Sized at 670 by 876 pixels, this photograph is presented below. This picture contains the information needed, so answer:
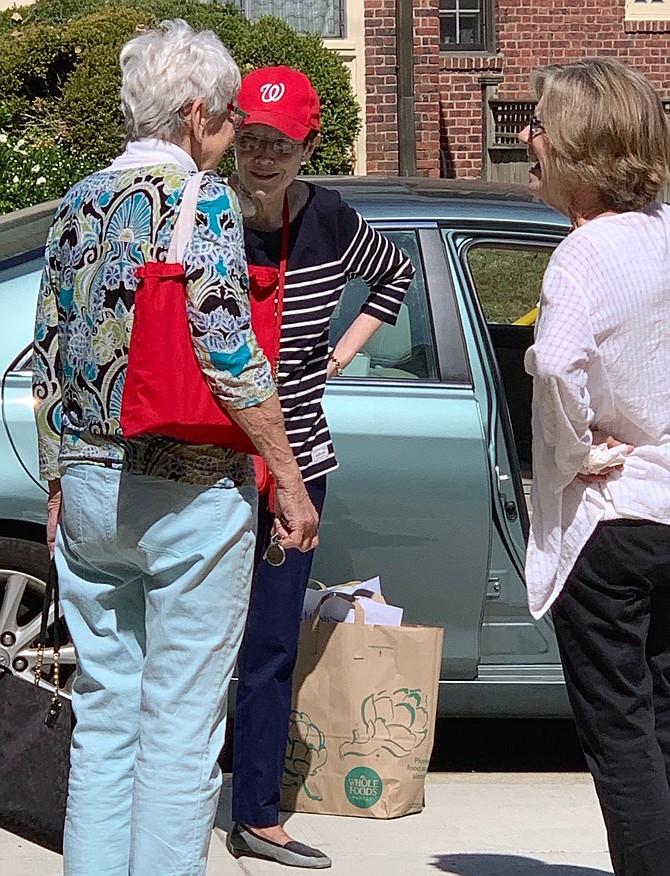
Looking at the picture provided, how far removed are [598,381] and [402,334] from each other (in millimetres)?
1605

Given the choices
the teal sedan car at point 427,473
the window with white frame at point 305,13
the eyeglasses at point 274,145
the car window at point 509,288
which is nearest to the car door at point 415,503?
the teal sedan car at point 427,473

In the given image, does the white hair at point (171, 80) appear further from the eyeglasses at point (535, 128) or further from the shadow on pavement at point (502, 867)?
the shadow on pavement at point (502, 867)

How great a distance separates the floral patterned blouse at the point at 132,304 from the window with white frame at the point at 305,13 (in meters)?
12.6

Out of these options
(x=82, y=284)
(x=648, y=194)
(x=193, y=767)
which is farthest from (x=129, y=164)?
(x=193, y=767)

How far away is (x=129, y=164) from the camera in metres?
2.90

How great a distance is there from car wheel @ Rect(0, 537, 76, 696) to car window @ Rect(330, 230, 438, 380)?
1.05 metres

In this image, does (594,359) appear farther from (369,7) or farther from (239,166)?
(369,7)

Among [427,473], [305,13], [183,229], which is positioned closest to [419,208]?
[427,473]

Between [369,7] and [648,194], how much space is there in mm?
12588

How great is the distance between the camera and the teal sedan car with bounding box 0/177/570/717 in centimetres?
414

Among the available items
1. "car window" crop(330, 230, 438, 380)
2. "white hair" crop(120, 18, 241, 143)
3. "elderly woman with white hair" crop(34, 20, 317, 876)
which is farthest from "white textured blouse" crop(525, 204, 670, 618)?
"car window" crop(330, 230, 438, 380)

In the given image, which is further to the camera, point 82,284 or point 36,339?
point 36,339

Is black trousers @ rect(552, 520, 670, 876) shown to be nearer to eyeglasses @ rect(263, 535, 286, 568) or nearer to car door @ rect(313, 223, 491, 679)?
eyeglasses @ rect(263, 535, 286, 568)

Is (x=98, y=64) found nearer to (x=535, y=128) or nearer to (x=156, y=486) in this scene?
(x=535, y=128)
